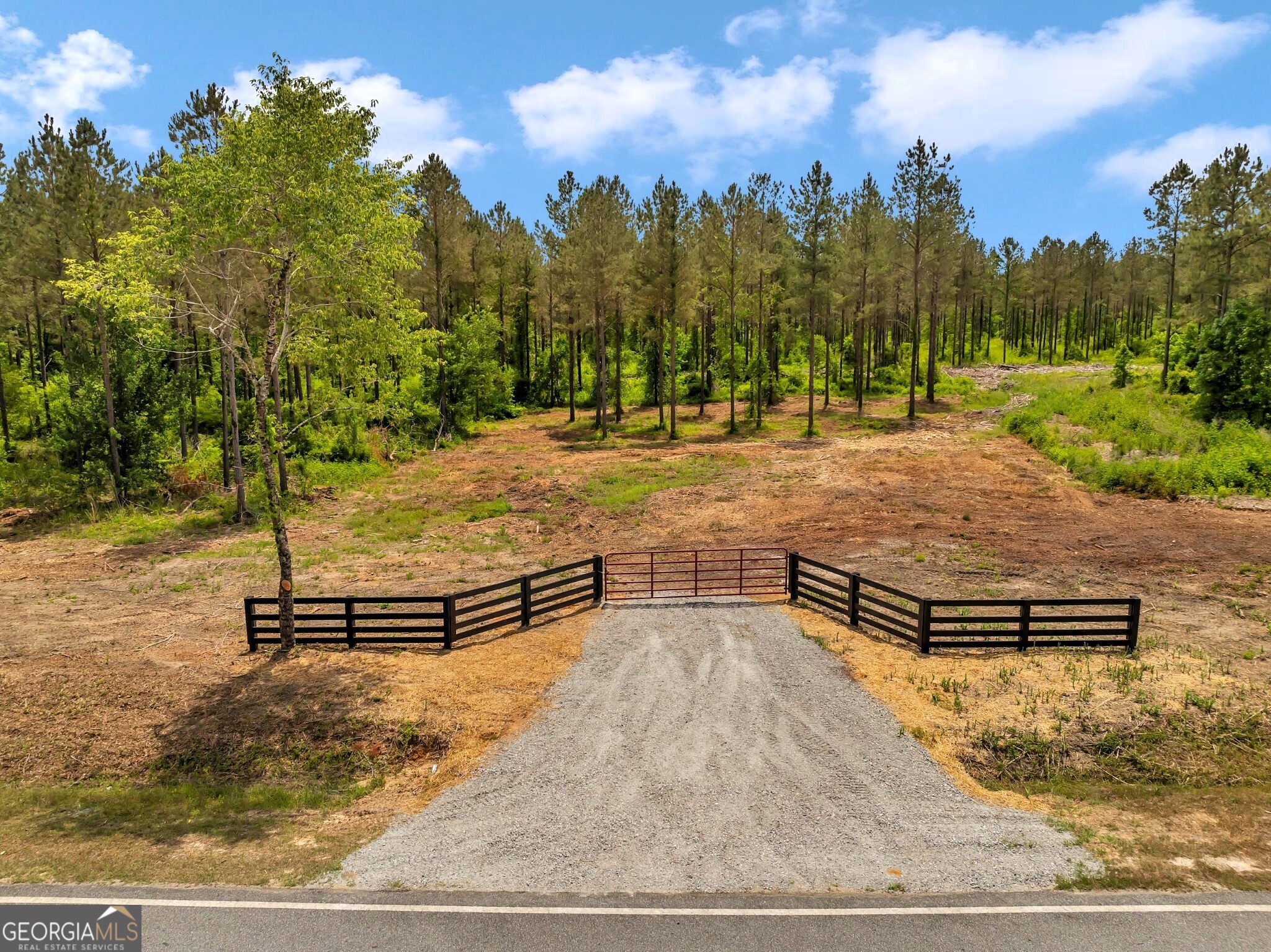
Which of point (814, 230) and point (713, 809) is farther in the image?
point (814, 230)

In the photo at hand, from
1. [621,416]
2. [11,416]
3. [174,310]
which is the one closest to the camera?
[174,310]

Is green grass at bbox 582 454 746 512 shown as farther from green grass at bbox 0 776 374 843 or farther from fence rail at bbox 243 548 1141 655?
green grass at bbox 0 776 374 843

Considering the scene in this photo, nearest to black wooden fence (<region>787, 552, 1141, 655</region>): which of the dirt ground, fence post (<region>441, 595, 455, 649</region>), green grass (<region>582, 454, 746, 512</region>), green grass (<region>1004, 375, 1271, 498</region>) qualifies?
the dirt ground

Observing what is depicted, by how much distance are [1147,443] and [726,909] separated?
37.2 meters

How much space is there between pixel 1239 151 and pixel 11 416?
88854 millimetres

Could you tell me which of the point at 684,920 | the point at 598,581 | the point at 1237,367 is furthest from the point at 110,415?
the point at 1237,367

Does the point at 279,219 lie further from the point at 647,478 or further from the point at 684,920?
the point at 647,478

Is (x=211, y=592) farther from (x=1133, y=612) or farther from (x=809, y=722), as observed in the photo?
(x=1133, y=612)

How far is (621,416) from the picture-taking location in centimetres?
5944

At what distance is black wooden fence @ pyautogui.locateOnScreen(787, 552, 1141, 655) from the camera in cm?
1521

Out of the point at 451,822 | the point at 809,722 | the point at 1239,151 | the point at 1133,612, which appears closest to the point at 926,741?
the point at 809,722

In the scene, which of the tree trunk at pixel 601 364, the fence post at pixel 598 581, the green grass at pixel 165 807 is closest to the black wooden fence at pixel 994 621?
the fence post at pixel 598 581

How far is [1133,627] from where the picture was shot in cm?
1527

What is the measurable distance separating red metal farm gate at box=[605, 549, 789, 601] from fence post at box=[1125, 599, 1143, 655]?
8158 mm
